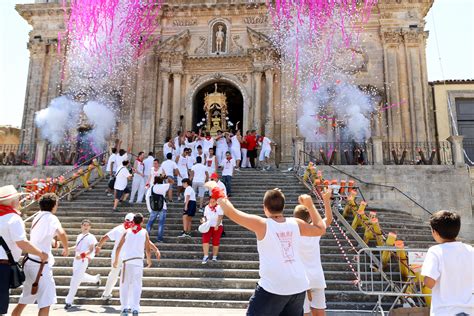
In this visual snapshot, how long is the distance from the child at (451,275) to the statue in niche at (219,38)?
65.2ft

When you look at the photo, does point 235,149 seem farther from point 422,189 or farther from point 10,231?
point 10,231

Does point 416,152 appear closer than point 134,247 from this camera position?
No

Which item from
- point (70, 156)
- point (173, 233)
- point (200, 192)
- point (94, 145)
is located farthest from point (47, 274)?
point (94, 145)

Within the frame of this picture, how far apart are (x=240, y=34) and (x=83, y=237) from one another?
669 inches

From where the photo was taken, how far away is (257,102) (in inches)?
823

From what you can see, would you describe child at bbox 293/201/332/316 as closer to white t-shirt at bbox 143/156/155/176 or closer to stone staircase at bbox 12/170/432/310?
stone staircase at bbox 12/170/432/310

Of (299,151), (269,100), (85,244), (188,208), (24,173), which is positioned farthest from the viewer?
(269,100)

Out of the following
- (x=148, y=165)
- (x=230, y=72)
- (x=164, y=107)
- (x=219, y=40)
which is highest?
(x=219, y=40)

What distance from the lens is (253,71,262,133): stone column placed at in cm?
2061

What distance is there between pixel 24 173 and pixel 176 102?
26.4 feet

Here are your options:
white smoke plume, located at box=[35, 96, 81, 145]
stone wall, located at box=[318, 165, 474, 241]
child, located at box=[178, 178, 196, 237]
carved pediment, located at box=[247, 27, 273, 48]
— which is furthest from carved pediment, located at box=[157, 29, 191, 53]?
child, located at box=[178, 178, 196, 237]

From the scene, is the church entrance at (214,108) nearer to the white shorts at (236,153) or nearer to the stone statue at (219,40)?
the stone statue at (219,40)

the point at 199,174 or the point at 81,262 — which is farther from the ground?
the point at 199,174

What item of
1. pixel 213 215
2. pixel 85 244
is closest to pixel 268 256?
pixel 85 244
